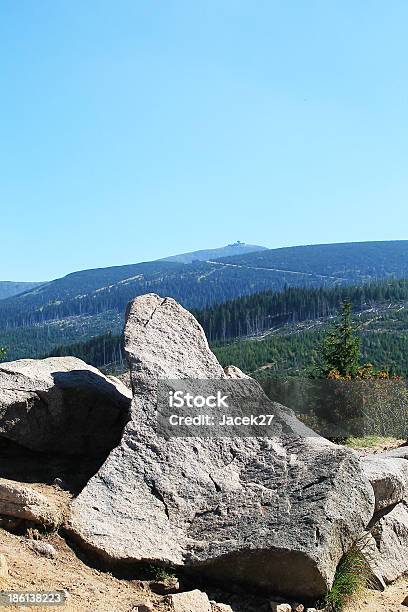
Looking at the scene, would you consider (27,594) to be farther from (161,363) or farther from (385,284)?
(385,284)

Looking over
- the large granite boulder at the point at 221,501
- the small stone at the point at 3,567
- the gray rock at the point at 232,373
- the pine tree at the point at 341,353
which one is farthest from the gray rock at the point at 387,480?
the pine tree at the point at 341,353

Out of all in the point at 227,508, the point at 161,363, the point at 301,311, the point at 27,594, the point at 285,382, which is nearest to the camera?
the point at 27,594

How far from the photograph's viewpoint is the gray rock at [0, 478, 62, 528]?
7191 millimetres

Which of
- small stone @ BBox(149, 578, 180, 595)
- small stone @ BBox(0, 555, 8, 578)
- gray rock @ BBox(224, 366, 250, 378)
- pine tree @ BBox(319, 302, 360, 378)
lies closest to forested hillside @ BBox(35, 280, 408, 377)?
pine tree @ BBox(319, 302, 360, 378)

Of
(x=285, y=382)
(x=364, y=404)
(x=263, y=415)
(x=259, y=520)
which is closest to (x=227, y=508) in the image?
(x=259, y=520)

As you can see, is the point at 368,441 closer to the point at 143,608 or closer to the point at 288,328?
the point at 143,608

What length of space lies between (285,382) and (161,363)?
12.5 meters

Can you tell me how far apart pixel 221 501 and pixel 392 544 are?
2983mm

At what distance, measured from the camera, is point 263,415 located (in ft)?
31.3

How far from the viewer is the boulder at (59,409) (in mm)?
8766

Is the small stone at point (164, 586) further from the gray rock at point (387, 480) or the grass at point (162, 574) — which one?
the gray rock at point (387, 480)

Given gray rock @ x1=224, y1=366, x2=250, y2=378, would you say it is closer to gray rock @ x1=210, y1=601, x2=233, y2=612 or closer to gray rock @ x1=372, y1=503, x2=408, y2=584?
gray rock @ x1=372, y1=503, x2=408, y2=584

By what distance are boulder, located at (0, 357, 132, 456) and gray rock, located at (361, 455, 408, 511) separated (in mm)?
3642

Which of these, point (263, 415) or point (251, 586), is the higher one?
point (263, 415)
